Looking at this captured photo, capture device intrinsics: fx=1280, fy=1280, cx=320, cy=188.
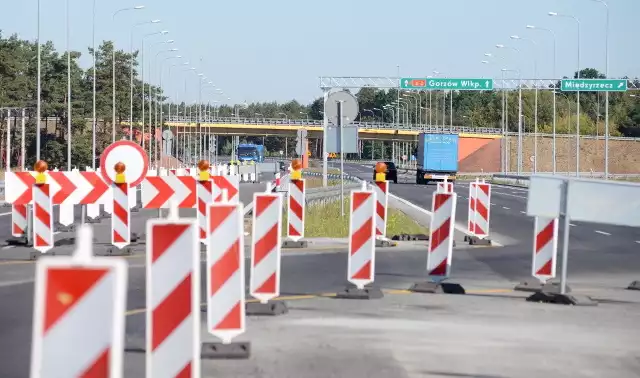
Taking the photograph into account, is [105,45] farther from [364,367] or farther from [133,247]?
[364,367]

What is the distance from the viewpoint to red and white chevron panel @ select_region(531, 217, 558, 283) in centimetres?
1577

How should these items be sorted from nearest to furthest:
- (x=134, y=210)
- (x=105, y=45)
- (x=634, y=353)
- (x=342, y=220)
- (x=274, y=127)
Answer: (x=634, y=353) < (x=342, y=220) < (x=134, y=210) < (x=105, y=45) < (x=274, y=127)

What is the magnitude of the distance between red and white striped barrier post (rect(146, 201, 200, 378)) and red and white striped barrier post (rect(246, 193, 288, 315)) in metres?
5.36

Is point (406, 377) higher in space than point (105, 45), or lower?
lower

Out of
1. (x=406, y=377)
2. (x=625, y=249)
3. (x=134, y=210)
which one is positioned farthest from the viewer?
(x=134, y=210)

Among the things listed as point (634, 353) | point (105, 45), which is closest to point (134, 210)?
point (634, 353)

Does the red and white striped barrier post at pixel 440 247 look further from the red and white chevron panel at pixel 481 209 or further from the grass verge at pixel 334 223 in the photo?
the grass verge at pixel 334 223

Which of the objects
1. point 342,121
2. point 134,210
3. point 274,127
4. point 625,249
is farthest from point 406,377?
point 274,127

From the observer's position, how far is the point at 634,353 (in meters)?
11.0

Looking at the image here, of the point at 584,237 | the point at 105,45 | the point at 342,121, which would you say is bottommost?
the point at 584,237

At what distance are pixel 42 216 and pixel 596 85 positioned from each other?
6072cm

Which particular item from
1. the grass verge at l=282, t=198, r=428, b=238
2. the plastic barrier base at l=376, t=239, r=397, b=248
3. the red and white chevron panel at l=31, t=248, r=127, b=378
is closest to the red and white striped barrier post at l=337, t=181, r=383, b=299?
the plastic barrier base at l=376, t=239, r=397, b=248

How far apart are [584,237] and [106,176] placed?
12197mm

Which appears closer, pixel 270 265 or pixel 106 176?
pixel 270 265
